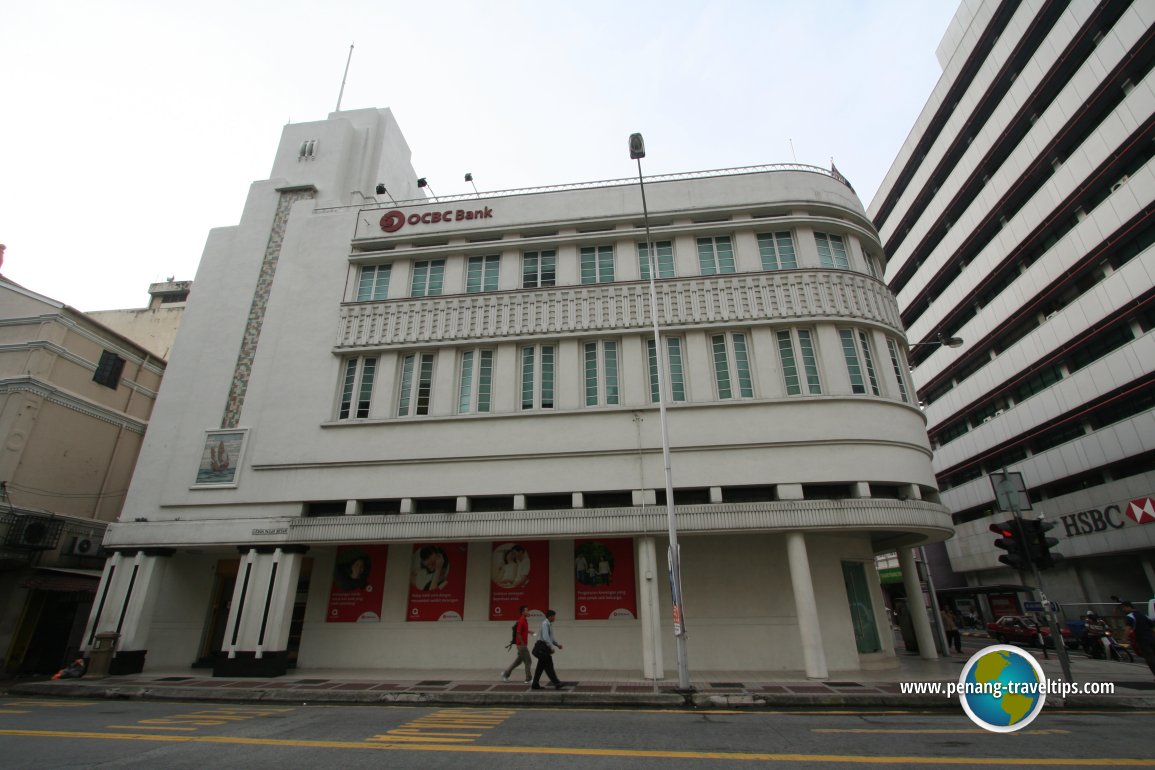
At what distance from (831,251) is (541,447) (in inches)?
499

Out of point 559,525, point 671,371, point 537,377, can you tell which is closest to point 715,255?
point 671,371

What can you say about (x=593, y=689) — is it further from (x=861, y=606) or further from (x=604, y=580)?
(x=861, y=606)

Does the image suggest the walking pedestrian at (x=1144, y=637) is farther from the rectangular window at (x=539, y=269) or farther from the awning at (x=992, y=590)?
the rectangular window at (x=539, y=269)

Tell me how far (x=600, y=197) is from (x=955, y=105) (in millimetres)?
35399

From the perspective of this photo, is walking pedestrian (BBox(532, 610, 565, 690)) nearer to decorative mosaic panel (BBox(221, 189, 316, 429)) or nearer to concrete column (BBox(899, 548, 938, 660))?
concrete column (BBox(899, 548, 938, 660))

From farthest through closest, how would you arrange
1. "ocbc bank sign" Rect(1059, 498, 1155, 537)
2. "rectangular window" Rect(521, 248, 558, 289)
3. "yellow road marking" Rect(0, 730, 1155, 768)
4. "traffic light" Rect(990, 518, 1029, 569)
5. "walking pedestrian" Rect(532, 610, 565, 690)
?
1. "ocbc bank sign" Rect(1059, 498, 1155, 537)
2. "rectangular window" Rect(521, 248, 558, 289)
3. "walking pedestrian" Rect(532, 610, 565, 690)
4. "traffic light" Rect(990, 518, 1029, 569)
5. "yellow road marking" Rect(0, 730, 1155, 768)

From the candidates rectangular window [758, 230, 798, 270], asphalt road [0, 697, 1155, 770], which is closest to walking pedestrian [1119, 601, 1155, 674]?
asphalt road [0, 697, 1155, 770]

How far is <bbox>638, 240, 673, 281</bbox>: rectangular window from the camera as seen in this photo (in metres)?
20.2

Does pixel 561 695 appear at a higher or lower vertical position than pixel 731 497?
lower

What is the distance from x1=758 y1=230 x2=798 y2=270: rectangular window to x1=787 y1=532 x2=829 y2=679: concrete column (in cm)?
946

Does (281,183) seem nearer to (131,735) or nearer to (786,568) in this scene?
(131,735)

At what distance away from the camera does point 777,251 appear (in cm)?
2008

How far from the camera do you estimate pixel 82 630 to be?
66.3ft

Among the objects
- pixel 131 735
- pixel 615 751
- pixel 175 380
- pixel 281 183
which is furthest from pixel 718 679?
pixel 281 183
